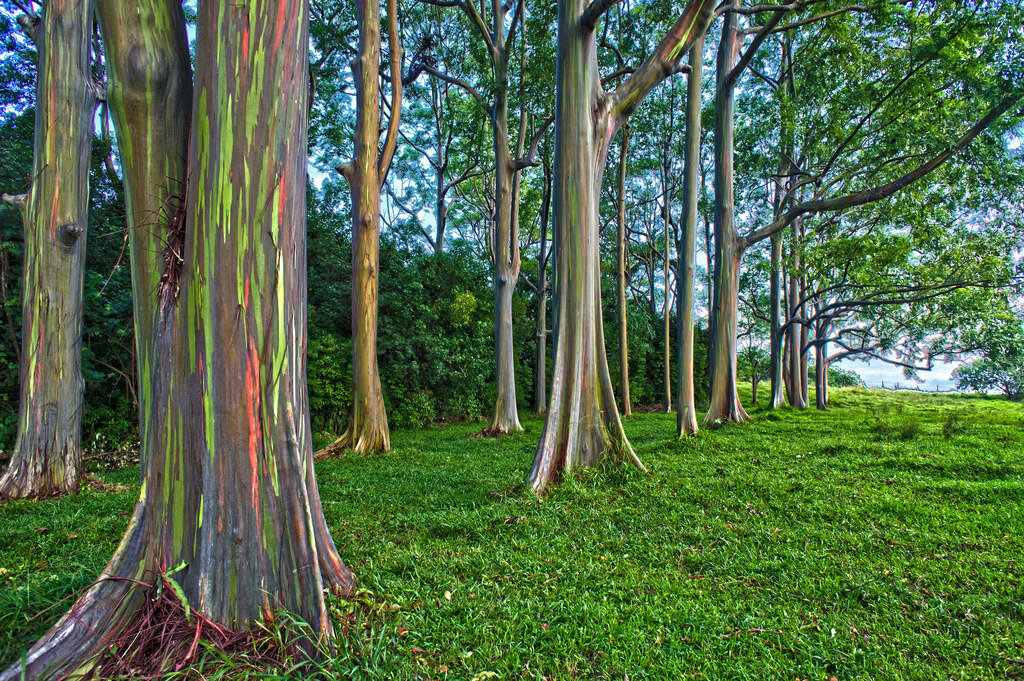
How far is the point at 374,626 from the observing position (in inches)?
94.5

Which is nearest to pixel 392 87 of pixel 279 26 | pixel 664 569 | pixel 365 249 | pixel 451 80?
pixel 451 80

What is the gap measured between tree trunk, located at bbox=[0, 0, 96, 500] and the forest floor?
68 centimetres

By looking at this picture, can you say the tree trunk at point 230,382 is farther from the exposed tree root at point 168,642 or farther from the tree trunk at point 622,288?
the tree trunk at point 622,288

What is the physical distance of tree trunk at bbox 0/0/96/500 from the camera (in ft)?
16.8

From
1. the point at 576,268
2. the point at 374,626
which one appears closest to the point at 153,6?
the point at 374,626

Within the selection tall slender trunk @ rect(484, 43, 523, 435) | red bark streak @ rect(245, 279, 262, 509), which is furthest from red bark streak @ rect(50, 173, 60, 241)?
tall slender trunk @ rect(484, 43, 523, 435)

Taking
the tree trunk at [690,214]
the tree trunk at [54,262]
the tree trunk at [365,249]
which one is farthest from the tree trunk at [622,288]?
the tree trunk at [54,262]

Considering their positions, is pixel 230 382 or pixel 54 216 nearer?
pixel 230 382

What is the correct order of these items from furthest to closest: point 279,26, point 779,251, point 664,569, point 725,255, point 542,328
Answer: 1. point 779,251
2. point 542,328
3. point 725,255
4. point 664,569
5. point 279,26

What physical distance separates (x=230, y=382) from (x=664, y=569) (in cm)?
269

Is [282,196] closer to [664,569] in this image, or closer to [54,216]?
[664,569]

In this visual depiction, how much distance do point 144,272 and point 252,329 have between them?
2.58 ft

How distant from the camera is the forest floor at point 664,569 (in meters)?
2.20

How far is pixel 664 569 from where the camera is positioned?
311cm
